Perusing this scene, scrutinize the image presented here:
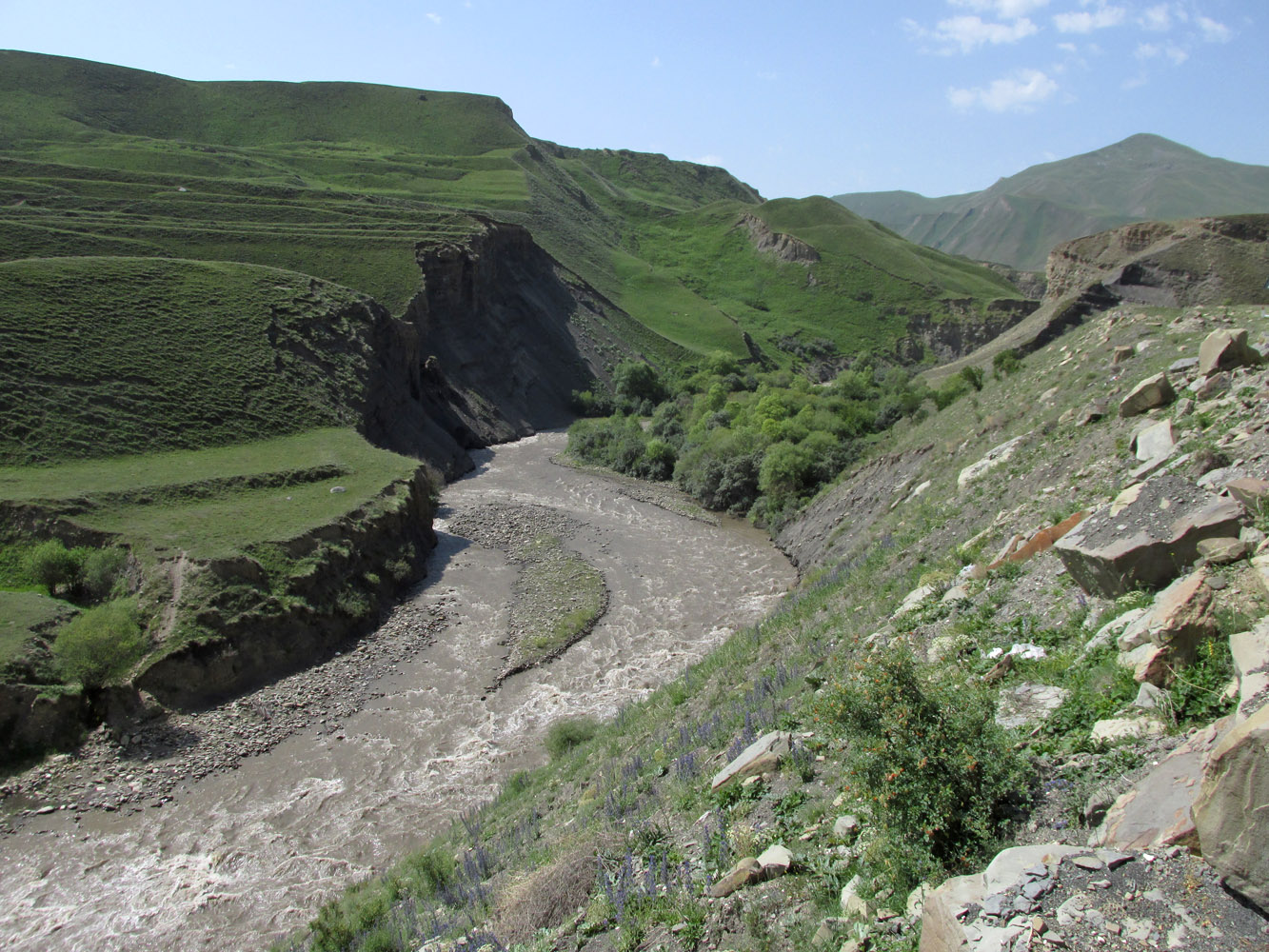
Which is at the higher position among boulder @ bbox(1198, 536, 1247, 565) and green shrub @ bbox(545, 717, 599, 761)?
boulder @ bbox(1198, 536, 1247, 565)

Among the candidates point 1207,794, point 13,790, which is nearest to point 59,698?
point 13,790

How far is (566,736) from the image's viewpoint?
62.7ft

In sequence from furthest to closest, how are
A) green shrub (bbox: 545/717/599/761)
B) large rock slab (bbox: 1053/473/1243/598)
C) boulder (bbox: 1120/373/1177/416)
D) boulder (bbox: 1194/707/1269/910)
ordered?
1. green shrub (bbox: 545/717/599/761)
2. boulder (bbox: 1120/373/1177/416)
3. large rock slab (bbox: 1053/473/1243/598)
4. boulder (bbox: 1194/707/1269/910)

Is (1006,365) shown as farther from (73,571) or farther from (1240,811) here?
(73,571)

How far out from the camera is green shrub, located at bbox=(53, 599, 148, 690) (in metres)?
21.1

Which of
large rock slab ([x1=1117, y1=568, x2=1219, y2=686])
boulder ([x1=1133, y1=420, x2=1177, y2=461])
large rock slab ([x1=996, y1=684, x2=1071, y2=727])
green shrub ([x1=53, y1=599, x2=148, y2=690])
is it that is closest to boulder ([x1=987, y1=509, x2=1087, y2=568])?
boulder ([x1=1133, y1=420, x2=1177, y2=461])

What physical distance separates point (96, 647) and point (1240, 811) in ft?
81.3

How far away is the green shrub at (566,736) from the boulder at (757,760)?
9.06 m

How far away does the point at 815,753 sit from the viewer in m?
9.35

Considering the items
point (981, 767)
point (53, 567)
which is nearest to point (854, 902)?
point (981, 767)

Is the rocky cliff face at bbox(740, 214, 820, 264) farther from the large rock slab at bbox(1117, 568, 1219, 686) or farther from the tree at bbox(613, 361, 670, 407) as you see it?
the large rock slab at bbox(1117, 568, 1219, 686)

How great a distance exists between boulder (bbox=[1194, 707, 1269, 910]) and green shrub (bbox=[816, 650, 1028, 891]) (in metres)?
1.73

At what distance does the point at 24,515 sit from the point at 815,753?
29.5 meters

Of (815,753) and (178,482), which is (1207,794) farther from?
(178,482)
